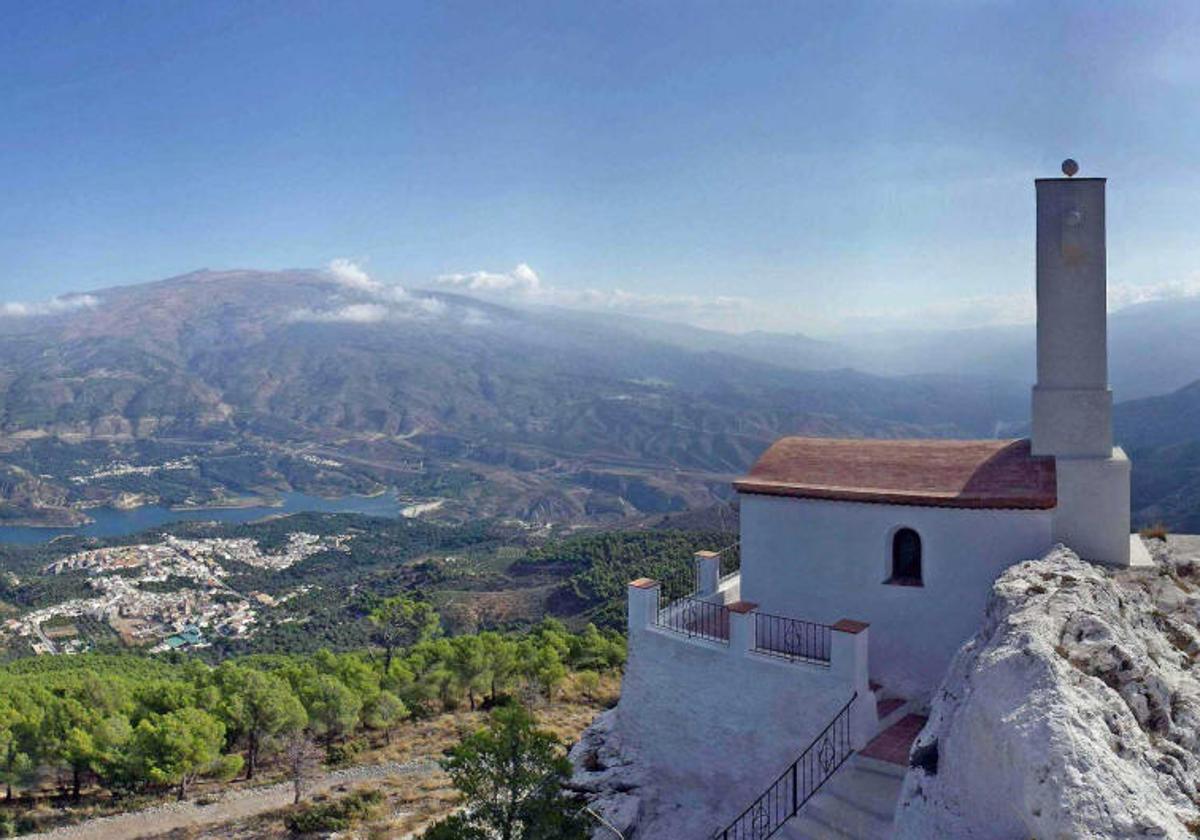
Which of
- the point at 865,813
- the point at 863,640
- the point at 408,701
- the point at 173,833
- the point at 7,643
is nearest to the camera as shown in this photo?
the point at 865,813

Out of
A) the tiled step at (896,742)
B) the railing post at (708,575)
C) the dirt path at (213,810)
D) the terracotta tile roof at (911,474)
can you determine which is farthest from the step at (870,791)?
the dirt path at (213,810)

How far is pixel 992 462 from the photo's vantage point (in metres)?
12.2

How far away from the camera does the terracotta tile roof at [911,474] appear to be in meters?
11.5

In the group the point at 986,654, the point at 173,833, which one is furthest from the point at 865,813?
the point at 173,833

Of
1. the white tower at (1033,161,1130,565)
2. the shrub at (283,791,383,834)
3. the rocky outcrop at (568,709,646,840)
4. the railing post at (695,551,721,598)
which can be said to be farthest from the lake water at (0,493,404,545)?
the white tower at (1033,161,1130,565)

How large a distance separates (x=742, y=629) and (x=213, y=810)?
1511cm

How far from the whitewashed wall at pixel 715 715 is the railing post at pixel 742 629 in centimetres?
10

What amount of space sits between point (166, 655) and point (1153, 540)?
7278 cm

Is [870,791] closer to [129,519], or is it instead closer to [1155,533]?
[1155,533]

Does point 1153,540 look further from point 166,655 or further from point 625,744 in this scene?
point 166,655

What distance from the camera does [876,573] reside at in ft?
40.4

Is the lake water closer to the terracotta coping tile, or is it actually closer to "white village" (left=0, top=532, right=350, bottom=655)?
"white village" (left=0, top=532, right=350, bottom=655)

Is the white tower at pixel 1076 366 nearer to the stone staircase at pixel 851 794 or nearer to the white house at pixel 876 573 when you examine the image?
the white house at pixel 876 573

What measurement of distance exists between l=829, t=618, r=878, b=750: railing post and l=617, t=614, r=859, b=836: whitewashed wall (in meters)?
0.11
